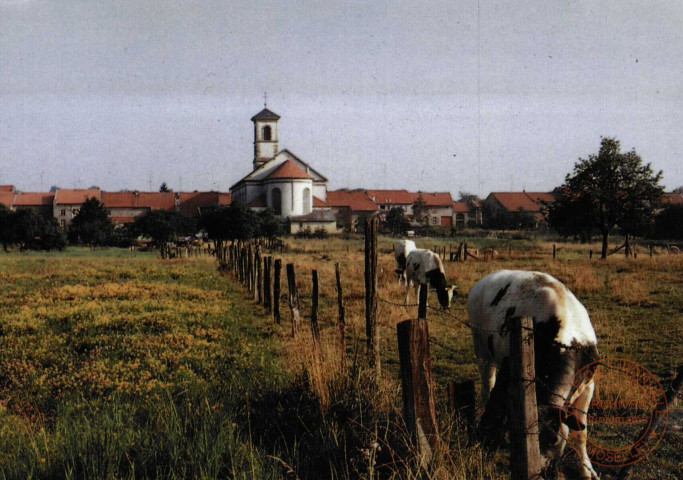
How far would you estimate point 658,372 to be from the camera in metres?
7.95

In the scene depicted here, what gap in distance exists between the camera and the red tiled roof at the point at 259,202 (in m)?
73.8

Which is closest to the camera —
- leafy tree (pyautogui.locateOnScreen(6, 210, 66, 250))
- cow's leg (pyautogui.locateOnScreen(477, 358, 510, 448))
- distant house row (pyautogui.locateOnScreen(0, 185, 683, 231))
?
cow's leg (pyautogui.locateOnScreen(477, 358, 510, 448))

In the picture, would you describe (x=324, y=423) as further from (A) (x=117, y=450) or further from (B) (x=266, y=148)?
(B) (x=266, y=148)

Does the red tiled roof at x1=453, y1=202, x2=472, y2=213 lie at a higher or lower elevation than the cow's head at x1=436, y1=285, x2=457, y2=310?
higher

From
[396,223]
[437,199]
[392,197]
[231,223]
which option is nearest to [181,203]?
[396,223]

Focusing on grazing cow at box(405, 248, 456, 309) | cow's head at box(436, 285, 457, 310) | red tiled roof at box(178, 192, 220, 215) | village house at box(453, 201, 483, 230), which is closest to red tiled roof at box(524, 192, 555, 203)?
village house at box(453, 201, 483, 230)

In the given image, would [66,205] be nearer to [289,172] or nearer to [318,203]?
[289,172]

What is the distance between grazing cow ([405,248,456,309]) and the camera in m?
14.3

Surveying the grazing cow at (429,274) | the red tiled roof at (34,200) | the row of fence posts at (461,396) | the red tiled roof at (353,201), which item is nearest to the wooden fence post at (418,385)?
the row of fence posts at (461,396)

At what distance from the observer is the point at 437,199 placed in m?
106

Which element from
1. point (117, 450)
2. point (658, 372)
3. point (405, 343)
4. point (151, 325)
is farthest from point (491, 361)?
point (151, 325)

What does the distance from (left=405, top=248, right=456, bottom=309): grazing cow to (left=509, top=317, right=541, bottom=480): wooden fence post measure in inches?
434

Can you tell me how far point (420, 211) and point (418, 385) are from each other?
96013 mm

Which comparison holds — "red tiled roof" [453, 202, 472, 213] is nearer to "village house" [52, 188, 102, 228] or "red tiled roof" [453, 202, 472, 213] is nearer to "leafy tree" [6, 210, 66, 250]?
"village house" [52, 188, 102, 228]
